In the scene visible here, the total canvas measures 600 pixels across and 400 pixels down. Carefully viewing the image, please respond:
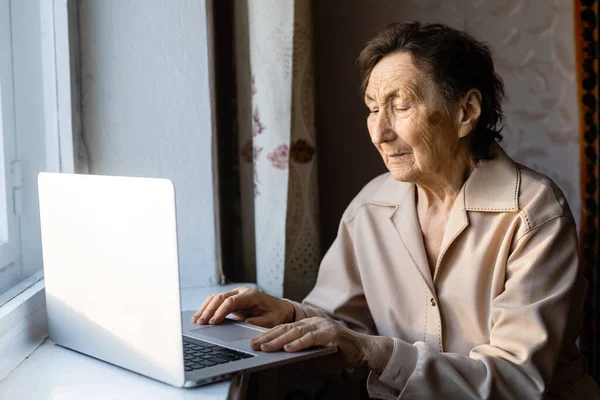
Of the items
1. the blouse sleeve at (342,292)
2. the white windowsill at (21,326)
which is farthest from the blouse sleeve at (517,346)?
the white windowsill at (21,326)

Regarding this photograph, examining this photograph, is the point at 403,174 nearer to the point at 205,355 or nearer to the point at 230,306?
the point at 230,306

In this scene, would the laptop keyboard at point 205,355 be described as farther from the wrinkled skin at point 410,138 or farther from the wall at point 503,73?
the wall at point 503,73

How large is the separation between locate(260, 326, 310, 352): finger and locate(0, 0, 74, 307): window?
0.43 meters

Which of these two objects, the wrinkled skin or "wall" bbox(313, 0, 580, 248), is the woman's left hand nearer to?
the wrinkled skin

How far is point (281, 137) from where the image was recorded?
1.57m

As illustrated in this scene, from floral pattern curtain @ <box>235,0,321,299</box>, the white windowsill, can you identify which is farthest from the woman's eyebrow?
the white windowsill

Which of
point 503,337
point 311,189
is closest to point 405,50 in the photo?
point 311,189

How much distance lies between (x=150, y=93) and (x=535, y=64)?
3.18ft

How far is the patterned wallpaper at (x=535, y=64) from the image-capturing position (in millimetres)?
1839

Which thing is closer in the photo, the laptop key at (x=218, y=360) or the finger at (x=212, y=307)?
the laptop key at (x=218, y=360)

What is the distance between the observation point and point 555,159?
1.88 metres

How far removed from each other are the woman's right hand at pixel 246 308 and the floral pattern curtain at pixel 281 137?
0.79 feet

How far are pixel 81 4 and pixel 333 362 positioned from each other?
0.88m

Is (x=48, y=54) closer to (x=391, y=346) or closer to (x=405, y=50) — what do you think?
(x=405, y=50)
